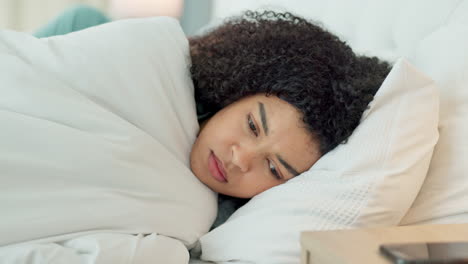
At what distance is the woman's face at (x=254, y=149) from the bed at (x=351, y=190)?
0.04 metres

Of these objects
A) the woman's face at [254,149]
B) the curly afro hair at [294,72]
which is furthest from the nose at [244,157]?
the curly afro hair at [294,72]

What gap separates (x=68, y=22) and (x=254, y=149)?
738 mm

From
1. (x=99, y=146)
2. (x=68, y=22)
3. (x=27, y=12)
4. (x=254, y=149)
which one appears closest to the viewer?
(x=99, y=146)

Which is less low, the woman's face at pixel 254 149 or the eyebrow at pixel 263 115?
the eyebrow at pixel 263 115

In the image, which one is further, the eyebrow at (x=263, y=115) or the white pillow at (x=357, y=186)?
the eyebrow at (x=263, y=115)

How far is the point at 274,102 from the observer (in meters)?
1.12

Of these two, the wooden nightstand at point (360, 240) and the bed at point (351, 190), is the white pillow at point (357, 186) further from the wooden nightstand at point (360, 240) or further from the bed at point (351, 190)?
the wooden nightstand at point (360, 240)

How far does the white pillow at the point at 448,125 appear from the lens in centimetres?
99

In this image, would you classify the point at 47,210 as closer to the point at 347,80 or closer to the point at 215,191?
the point at 215,191

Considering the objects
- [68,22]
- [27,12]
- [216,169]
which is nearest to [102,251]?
[216,169]

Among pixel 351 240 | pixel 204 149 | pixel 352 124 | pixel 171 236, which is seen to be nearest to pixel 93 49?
pixel 204 149

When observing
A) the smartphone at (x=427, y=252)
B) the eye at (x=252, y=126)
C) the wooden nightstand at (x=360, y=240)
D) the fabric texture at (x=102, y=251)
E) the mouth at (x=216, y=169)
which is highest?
the smartphone at (x=427, y=252)

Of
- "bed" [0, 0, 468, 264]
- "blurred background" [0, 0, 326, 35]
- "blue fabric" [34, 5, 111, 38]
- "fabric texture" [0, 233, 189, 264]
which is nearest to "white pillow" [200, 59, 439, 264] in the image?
"bed" [0, 0, 468, 264]

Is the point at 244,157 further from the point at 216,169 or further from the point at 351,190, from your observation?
the point at 351,190
